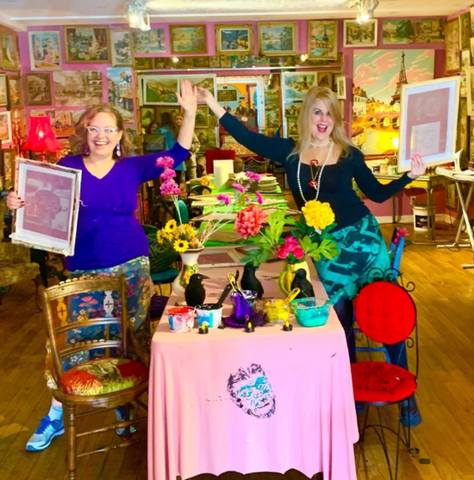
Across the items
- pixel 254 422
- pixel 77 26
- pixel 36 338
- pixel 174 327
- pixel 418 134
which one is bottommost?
pixel 36 338

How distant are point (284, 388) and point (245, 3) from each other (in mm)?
5872

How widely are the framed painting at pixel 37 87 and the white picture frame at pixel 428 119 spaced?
6243mm

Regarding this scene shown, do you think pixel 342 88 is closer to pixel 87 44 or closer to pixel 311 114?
pixel 87 44

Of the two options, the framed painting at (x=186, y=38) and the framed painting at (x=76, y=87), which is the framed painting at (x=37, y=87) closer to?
the framed painting at (x=76, y=87)

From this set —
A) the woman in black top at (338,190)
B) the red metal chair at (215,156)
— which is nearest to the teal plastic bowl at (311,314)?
the woman in black top at (338,190)

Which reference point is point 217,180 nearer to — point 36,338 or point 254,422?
point 36,338

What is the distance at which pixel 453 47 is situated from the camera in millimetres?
8742

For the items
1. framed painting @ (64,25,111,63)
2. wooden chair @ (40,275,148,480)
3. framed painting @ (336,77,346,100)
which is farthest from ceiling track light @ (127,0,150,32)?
wooden chair @ (40,275,148,480)

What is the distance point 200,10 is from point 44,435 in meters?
5.73

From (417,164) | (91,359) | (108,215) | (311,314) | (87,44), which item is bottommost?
(91,359)

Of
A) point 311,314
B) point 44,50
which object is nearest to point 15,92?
point 44,50

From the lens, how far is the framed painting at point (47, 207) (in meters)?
3.08

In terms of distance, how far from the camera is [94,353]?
132 inches

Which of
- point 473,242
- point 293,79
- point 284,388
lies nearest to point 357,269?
point 284,388
